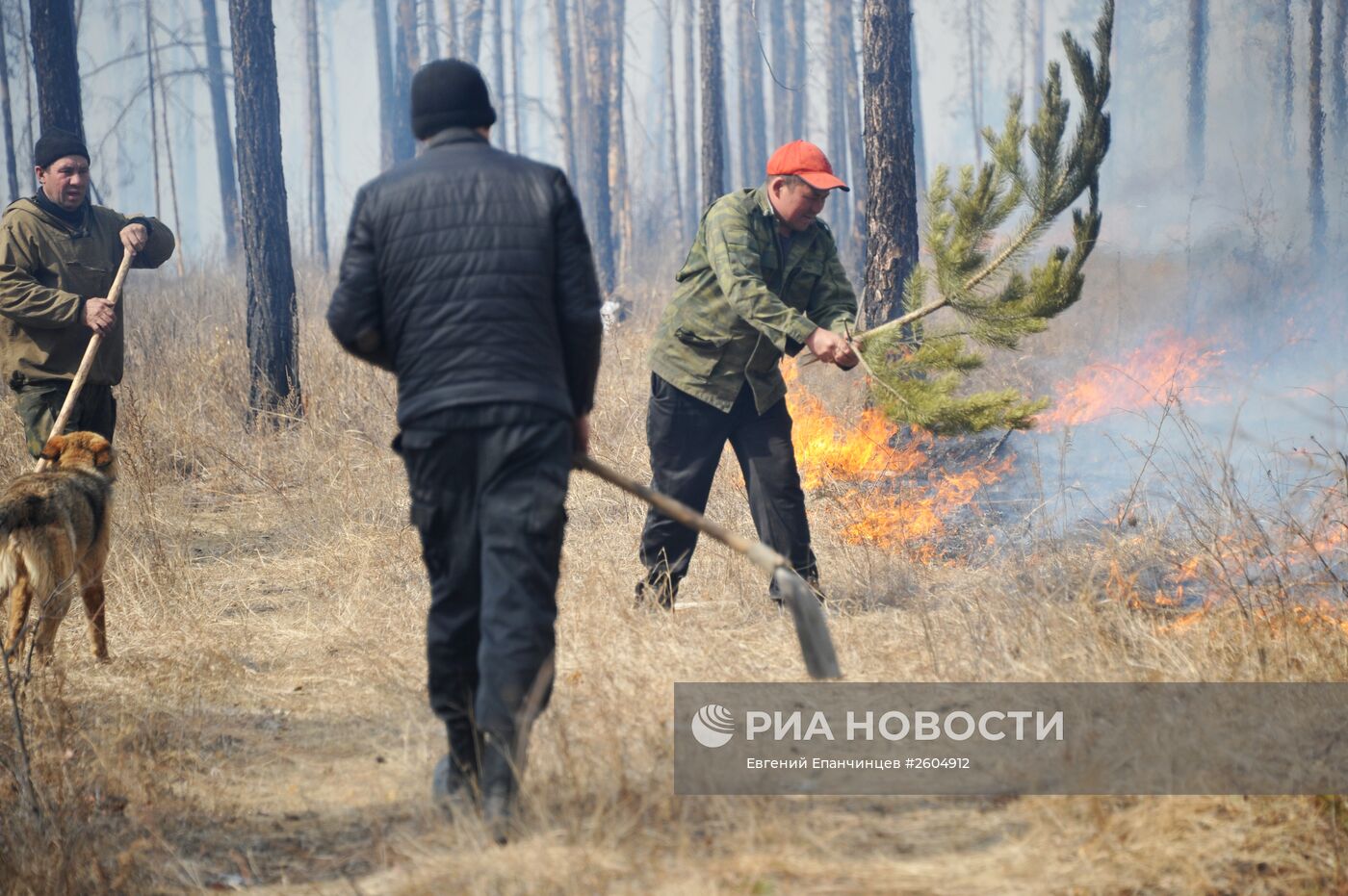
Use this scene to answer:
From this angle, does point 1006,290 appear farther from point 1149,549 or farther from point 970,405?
point 1149,549

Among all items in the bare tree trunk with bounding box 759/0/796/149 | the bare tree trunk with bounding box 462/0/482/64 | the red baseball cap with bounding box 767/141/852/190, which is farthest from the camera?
the bare tree trunk with bounding box 759/0/796/149

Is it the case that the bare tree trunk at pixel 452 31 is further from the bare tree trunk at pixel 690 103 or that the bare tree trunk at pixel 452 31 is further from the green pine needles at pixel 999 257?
the green pine needles at pixel 999 257

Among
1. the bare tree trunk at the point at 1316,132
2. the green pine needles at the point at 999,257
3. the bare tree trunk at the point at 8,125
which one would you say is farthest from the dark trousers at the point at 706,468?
the bare tree trunk at the point at 8,125

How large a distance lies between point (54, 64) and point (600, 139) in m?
14.3

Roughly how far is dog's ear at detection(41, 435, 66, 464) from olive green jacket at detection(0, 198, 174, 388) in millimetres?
676

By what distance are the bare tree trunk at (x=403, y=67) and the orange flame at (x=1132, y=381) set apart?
2378 centimetres

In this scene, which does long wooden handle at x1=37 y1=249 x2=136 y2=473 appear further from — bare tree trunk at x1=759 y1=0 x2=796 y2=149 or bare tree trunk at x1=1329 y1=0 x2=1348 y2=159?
bare tree trunk at x1=759 y1=0 x2=796 y2=149

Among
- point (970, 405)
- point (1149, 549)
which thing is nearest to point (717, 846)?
point (970, 405)

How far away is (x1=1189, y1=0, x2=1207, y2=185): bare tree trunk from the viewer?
28.1 m

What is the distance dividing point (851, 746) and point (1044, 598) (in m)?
1.15

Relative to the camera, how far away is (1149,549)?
17.8 feet

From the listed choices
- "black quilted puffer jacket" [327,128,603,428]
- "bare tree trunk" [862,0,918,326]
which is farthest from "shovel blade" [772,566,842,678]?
"bare tree trunk" [862,0,918,326]

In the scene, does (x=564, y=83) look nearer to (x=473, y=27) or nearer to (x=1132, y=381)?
(x=473, y=27)

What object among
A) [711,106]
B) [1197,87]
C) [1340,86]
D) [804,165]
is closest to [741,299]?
[804,165]
